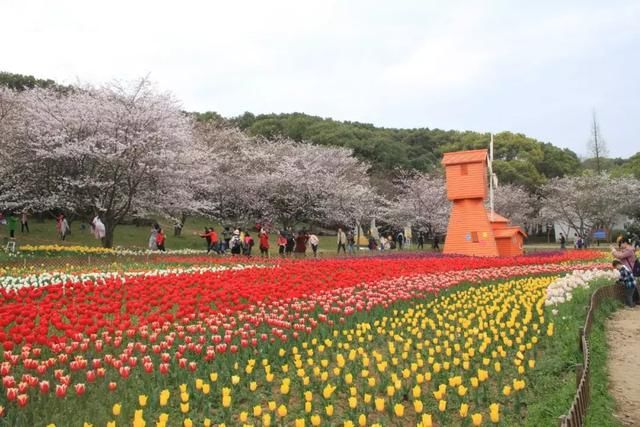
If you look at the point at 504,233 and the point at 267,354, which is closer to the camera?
the point at 267,354

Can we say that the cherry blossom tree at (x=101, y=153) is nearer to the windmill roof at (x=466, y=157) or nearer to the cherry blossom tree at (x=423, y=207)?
the windmill roof at (x=466, y=157)

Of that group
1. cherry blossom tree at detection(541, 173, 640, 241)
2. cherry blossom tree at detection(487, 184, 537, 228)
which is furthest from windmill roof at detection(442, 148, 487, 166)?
cherry blossom tree at detection(487, 184, 537, 228)

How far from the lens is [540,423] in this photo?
5574 millimetres

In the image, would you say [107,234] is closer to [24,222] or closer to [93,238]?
[93,238]

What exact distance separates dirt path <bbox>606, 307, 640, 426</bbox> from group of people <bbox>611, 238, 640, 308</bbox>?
1348 mm

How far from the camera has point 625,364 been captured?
8492mm

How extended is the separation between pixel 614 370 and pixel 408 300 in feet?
13.6

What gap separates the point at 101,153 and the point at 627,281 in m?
22.3

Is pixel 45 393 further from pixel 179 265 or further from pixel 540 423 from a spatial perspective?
pixel 179 265

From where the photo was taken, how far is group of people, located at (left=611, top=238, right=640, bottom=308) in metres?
13.9

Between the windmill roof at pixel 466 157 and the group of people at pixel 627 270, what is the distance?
1574 cm

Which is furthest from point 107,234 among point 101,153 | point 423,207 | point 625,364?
point 423,207

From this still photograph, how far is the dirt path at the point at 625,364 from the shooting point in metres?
6.60

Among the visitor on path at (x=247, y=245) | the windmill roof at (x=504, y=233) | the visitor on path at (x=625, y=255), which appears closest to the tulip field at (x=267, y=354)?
the visitor on path at (x=625, y=255)
